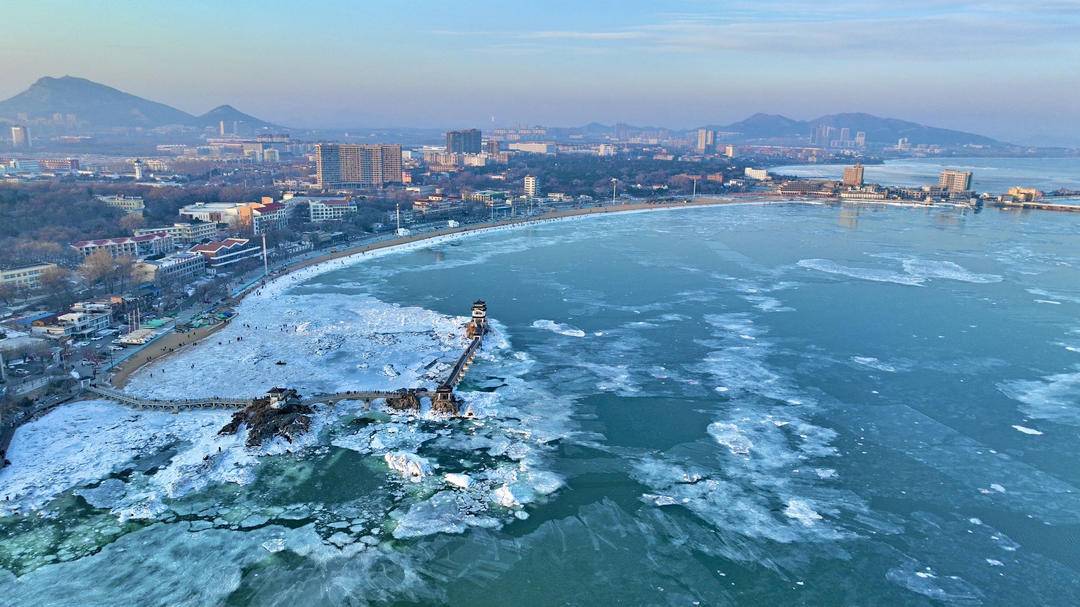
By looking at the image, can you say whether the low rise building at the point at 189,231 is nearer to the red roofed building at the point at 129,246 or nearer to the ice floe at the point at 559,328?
the red roofed building at the point at 129,246

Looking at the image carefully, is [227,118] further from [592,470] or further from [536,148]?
[592,470]

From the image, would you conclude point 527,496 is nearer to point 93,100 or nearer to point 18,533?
point 18,533

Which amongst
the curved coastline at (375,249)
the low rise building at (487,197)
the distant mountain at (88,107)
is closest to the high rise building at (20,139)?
the distant mountain at (88,107)

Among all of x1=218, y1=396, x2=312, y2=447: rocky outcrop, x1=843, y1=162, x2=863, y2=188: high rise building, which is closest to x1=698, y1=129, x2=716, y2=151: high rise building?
x1=843, y1=162, x2=863, y2=188: high rise building

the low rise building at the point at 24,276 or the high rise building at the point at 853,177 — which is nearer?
the low rise building at the point at 24,276

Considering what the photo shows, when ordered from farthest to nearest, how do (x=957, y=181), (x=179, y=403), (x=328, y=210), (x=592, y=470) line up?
(x=957, y=181)
(x=328, y=210)
(x=179, y=403)
(x=592, y=470)

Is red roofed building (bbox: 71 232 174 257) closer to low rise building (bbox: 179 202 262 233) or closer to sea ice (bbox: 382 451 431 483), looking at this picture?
low rise building (bbox: 179 202 262 233)

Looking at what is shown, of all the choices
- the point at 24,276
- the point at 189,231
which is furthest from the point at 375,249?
the point at 24,276

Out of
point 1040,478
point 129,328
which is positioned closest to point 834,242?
point 1040,478
